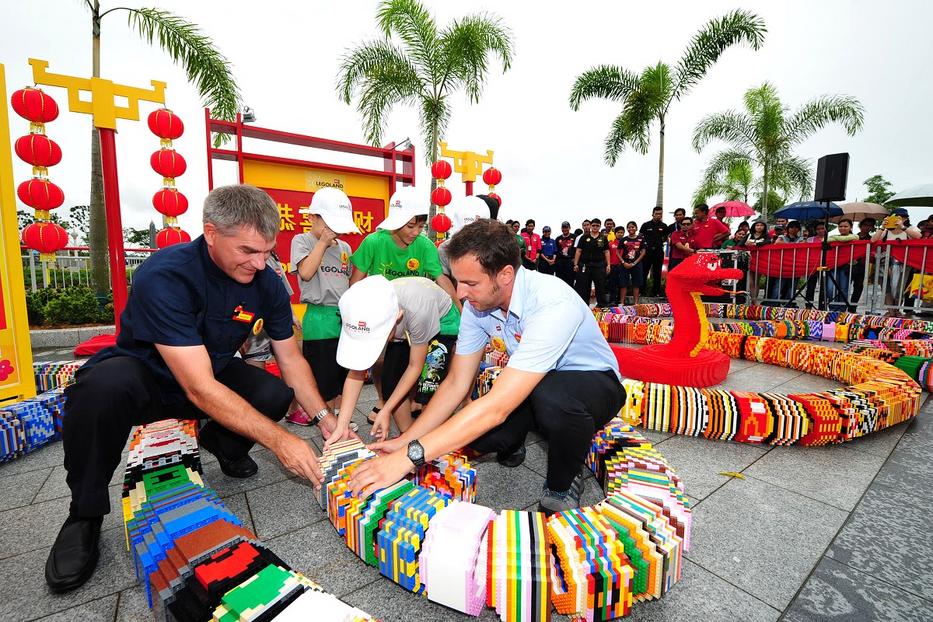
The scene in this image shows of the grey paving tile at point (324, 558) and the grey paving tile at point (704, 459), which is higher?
the grey paving tile at point (704, 459)

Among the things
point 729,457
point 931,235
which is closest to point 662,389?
point 729,457

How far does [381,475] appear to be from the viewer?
1.76 metres

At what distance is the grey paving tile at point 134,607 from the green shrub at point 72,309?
7.93 m

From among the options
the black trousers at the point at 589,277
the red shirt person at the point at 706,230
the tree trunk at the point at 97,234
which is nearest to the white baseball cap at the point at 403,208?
the black trousers at the point at 589,277

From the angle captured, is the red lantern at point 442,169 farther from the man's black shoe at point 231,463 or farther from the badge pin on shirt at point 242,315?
the man's black shoe at point 231,463

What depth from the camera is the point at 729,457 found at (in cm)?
274

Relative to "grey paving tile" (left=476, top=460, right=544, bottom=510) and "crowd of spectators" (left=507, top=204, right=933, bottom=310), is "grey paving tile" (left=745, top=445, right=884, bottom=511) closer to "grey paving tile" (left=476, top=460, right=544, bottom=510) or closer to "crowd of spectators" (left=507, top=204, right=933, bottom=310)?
"grey paving tile" (left=476, top=460, right=544, bottom=510)

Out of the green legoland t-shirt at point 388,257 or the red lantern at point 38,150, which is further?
the red lantern at point 38,150

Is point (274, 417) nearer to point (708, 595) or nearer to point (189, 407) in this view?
point (189, 407)

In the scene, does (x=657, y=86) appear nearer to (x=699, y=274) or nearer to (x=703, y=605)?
(x=699, y=274)

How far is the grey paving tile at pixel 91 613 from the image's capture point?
1.52m

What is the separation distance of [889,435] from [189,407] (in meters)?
4.36

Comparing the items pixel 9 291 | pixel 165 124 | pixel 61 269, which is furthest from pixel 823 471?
pixel 61 269

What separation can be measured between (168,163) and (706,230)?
8706 millimetres
